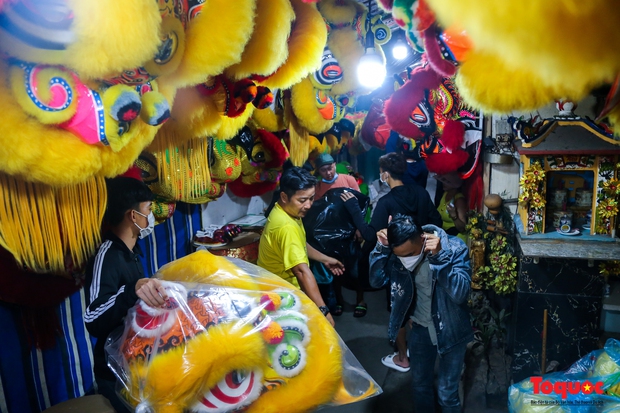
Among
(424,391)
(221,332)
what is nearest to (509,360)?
(424,391)

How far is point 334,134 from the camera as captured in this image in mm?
4711

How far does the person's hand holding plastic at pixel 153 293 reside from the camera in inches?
61.6

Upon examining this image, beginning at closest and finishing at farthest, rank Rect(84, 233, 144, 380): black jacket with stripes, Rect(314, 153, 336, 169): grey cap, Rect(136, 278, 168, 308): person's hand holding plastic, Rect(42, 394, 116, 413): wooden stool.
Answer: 1. Rect(136, 278, 168, 308): person's hand holding plastic
2. Rect(84, 233, 144, 380): black jacket with stripes
3. Rect(42, 394, 116, 413): wooden stool
4. Rect(314, 153, 336, 169): grey cap

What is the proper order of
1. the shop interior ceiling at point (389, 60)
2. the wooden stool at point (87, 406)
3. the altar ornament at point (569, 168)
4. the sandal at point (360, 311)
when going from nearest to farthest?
the wooden stool at point (87, 406) → the altar ornament at point (569, 168) → the shop interior ceiling at point (389, 60) → the sandal at point (360, 311)

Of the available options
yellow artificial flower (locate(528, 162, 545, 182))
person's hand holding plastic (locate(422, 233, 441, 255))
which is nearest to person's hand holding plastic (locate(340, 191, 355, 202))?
yellow artificial flower (locate(528, 162, 545, 182))

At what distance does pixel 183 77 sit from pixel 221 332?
888mm

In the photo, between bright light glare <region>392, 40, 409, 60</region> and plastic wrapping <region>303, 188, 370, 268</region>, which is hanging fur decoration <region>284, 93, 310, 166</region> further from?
bright light glare <region>392, 40, 409, 60</region>

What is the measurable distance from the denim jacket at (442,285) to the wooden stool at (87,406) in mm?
1456

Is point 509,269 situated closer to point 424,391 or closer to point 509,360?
point 509,360

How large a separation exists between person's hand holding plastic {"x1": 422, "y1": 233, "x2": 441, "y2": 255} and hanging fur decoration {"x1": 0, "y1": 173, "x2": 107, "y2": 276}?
4.73ft

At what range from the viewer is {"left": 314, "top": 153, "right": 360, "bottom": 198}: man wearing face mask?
435 cm

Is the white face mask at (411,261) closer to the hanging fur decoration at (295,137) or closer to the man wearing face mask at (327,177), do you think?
the hanging fur decoration at (295,137)

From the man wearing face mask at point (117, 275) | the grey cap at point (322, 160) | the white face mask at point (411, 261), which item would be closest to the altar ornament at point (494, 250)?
the white face mask at point (411, 261)
